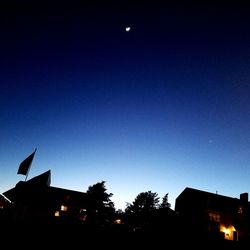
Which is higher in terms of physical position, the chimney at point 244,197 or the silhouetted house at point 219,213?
the chimney at point 244,197

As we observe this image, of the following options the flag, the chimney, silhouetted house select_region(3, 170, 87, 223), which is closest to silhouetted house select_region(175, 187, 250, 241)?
the chimney

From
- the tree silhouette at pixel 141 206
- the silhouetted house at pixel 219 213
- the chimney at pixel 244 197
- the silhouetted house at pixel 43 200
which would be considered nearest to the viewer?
the silhouetted house at pixel 219 213

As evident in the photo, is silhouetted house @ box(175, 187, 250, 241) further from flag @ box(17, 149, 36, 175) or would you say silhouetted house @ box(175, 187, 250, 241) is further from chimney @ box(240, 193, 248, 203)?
flag @ box(17, 149, 36, 175)

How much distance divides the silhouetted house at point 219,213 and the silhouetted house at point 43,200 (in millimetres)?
20114

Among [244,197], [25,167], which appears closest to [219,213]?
[244,197]

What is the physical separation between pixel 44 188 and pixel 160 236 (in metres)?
32.4

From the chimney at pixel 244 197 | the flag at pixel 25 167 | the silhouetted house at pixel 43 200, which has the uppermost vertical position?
the chimney at pixel 244 197

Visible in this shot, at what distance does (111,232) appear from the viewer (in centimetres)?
1372

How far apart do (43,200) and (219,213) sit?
30.9 meters

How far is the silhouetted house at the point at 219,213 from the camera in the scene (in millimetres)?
35737

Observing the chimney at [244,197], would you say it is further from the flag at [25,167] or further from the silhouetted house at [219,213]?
the flag at [25,167]

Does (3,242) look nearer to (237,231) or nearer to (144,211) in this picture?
(237,231)

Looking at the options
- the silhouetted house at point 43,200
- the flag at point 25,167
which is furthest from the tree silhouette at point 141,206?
the flag at point 25,167

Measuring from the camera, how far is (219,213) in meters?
37.3
